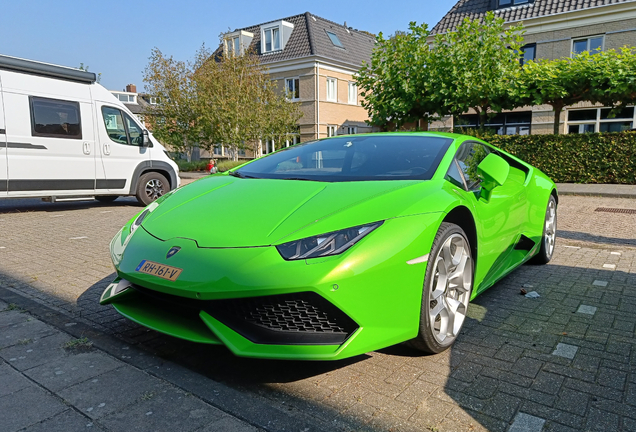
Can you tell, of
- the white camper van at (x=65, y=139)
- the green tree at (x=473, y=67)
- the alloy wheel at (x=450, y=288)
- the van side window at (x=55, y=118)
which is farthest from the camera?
the green tree at (x=473, y=67)

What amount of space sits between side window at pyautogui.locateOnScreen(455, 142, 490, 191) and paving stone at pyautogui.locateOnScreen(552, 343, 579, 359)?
1.11 m

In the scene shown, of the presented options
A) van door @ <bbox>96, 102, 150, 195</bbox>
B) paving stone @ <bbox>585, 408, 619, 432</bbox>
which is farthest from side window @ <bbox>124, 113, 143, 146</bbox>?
paving stone @ <bbox>585, 408, 619, 432</bbox>

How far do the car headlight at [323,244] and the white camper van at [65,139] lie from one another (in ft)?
25.2

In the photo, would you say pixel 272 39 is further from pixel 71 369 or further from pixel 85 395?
pixel 85 395

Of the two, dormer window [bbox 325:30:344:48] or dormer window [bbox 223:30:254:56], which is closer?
dormer window [bbox 325:30:344:48]

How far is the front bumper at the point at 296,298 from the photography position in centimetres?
214

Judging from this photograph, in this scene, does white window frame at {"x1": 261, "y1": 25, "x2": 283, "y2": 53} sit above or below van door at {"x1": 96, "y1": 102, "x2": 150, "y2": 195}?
above

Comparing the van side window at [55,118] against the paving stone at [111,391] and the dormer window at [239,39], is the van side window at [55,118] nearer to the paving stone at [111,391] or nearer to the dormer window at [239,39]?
the paving stone at [111,391]

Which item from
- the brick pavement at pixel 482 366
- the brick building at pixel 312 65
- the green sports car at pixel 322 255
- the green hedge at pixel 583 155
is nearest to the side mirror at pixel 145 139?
the brick pavement at pixel 482 366

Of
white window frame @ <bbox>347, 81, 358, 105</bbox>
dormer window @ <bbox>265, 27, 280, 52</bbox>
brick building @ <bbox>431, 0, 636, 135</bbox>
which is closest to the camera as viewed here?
brick building @ <bbox>431, 0, 636, 135</bbox>

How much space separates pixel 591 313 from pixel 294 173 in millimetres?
2339

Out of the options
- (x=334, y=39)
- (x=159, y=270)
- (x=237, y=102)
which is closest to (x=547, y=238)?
(x=159, y=270)

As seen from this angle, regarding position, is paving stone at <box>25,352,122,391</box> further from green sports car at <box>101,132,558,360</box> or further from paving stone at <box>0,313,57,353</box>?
paving stone at <box>0,313,57,353</box>

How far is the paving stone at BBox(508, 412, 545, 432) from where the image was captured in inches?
77.5
